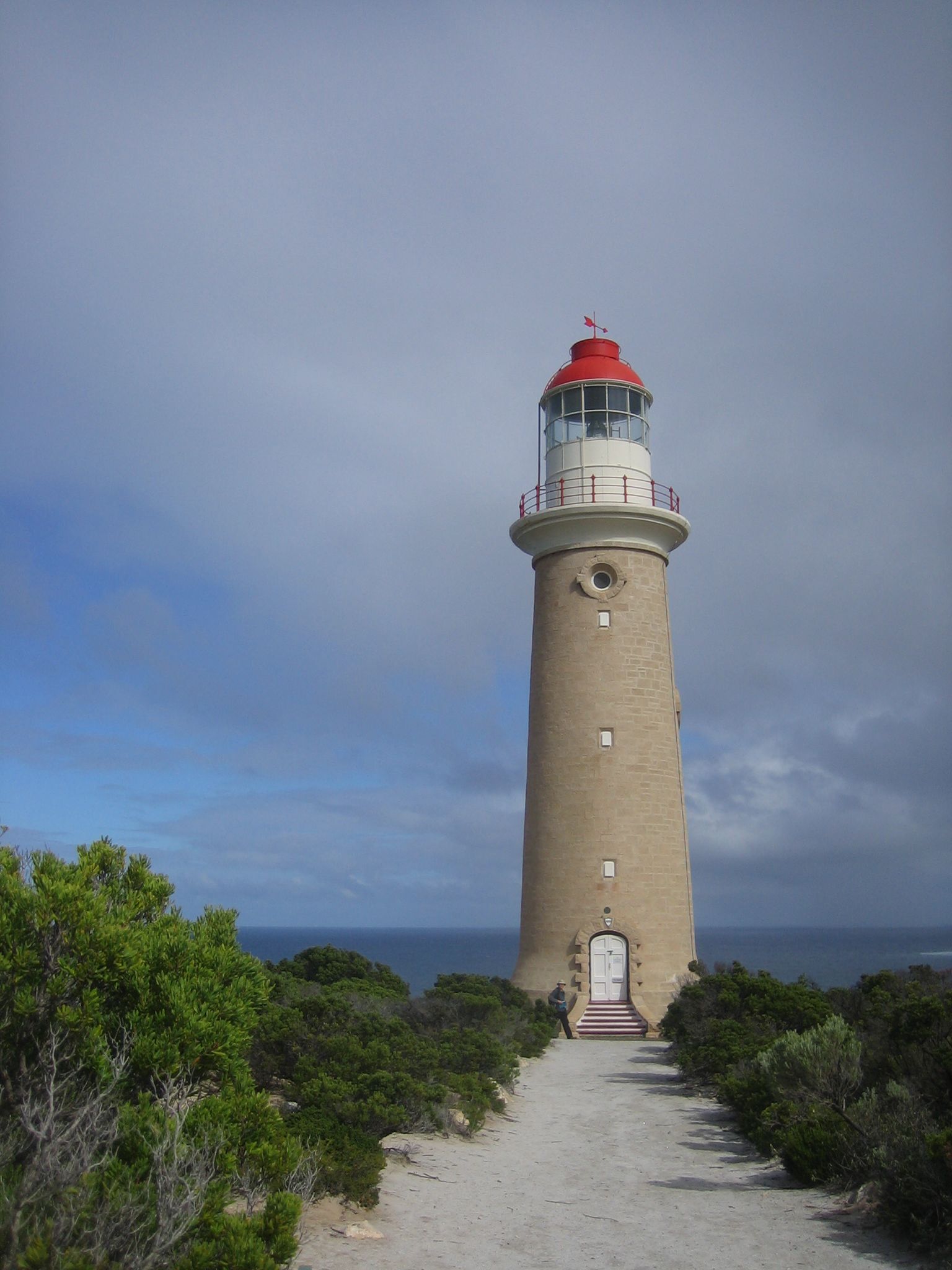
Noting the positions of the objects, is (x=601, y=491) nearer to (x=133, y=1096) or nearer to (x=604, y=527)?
(x=604, y=527)

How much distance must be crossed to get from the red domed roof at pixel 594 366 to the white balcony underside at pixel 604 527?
2926 mm

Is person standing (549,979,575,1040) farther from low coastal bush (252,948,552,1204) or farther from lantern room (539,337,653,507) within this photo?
lantern room (539,337,653,507)


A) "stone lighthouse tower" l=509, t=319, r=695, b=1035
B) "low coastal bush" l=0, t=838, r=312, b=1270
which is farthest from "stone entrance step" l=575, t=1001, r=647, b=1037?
"low coastal bush" l=0, t=838, r=312, b=1270

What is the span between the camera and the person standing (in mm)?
20469

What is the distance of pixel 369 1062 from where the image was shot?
10.1 metres

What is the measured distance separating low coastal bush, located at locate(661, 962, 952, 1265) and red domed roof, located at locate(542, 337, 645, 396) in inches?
531

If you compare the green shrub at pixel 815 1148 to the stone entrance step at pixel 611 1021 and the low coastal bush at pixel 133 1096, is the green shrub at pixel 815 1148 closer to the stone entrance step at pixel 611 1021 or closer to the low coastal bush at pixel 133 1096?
the low coastal bush at pixel 133 1096

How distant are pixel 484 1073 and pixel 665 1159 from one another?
334 cm

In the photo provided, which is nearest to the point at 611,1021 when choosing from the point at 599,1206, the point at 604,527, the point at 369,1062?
the point at 604,527

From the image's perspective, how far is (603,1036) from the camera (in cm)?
2048

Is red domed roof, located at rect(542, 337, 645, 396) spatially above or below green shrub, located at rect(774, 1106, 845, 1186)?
above

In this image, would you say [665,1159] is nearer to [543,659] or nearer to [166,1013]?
[166,1013]

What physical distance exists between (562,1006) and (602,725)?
18.1 feet

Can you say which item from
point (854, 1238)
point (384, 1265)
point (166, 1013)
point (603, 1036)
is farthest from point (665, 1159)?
point (603, 1036)
